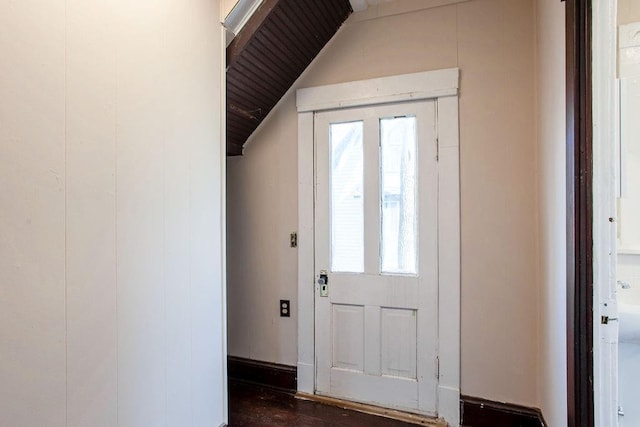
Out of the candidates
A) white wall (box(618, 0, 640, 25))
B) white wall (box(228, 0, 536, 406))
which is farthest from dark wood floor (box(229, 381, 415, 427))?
white wall (box(618, 0, 640, 25))

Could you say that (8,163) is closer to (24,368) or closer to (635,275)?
(24,368)

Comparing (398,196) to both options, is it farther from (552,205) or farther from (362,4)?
(362,4)

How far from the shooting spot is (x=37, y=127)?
34.3 inches

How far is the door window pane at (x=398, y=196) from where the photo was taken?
208 centimetres

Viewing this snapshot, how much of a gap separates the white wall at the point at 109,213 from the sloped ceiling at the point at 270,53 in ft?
0.85

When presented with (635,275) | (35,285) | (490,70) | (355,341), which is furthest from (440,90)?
(35,285)

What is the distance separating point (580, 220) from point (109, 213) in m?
1.60

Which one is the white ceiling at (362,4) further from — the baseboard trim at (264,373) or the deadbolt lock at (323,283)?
the baseboard trim at (264,373)

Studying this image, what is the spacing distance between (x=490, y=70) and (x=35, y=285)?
7.37 feet

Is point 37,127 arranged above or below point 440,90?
below

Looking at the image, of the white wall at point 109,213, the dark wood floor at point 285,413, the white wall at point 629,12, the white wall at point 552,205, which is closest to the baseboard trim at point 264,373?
the dark wood floor at point 285,413

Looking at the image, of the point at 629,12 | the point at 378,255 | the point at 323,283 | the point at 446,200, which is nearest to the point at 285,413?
the point at 323,283

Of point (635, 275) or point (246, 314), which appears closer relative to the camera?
point (635, 275)

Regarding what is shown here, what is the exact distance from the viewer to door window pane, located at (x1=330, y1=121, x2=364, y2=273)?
86.0 inches
